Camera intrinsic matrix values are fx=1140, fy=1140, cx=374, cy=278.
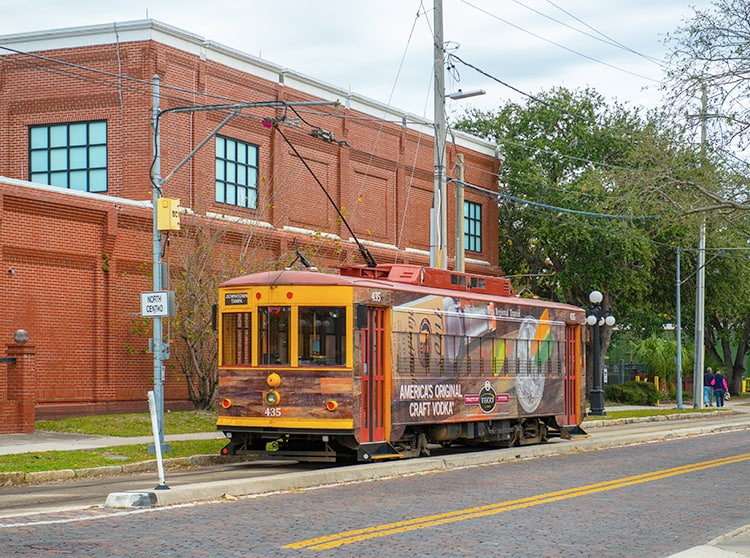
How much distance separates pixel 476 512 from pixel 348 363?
20.0 ft

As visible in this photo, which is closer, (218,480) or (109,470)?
(218,480)

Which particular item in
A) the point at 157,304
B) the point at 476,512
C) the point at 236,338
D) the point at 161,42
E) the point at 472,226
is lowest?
the point at 476,512

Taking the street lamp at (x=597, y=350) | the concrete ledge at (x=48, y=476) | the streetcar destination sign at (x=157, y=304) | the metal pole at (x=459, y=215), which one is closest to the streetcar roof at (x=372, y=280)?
the streetcar destination sign at (x=157, y=304)

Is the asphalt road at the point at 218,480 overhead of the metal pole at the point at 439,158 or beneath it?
beneath

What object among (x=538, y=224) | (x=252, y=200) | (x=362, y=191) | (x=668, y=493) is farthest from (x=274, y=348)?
(x=538, y=224)

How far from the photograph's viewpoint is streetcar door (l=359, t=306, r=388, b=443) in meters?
19.2

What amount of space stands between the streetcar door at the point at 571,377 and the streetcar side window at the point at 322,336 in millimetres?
9172

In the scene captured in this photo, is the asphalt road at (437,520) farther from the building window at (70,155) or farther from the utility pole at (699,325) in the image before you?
the utility pole at (699,325)

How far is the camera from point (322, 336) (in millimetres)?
19125

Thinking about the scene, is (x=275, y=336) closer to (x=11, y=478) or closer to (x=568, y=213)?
(x=11, y=478)

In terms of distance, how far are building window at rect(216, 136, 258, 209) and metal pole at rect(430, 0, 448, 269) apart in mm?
8019

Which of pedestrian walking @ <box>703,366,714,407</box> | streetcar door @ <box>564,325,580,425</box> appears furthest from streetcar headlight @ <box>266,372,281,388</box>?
pedestrian walking @ <box>703,366,714,407</box>

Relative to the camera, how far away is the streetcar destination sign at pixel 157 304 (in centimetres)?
2062

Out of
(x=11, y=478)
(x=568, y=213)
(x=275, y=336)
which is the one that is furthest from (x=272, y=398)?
(x=568, y=213)
